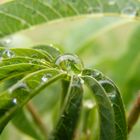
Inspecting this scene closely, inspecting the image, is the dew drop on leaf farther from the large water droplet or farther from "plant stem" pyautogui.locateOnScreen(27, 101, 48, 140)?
"plant stem" pyautogui.locateOnScreen(27, 101, 48, 140)

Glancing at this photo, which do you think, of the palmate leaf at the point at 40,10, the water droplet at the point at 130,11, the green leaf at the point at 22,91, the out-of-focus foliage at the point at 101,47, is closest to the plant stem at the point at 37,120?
the out-of-focus foliage at the point at 101,47

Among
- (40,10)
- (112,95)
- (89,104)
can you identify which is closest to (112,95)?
(112,95)

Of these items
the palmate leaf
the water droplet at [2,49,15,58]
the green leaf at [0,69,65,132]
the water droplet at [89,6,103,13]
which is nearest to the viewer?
the green leaf at [0,69,65,132]

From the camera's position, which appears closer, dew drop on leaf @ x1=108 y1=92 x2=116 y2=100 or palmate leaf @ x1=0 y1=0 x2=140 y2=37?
dew drop on leaf @ x1=108 y1=92 x2=116 y2=100

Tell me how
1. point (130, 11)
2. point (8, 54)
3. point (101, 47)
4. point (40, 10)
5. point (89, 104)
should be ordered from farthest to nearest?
point (101, 47) < point (89, 104) < point (130, 11) < point (40, 10) < point (8, 54)

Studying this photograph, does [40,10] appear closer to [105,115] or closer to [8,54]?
[8,54]

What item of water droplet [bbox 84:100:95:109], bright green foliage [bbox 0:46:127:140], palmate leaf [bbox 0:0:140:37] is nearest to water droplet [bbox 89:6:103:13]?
palmate leaf [bbox 0:0:140:37]

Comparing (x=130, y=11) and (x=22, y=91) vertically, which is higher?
(x=130, y=11)

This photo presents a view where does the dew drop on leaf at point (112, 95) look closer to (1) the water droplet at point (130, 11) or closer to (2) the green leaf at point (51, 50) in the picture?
(2) the green leaf at point (51, 50)
